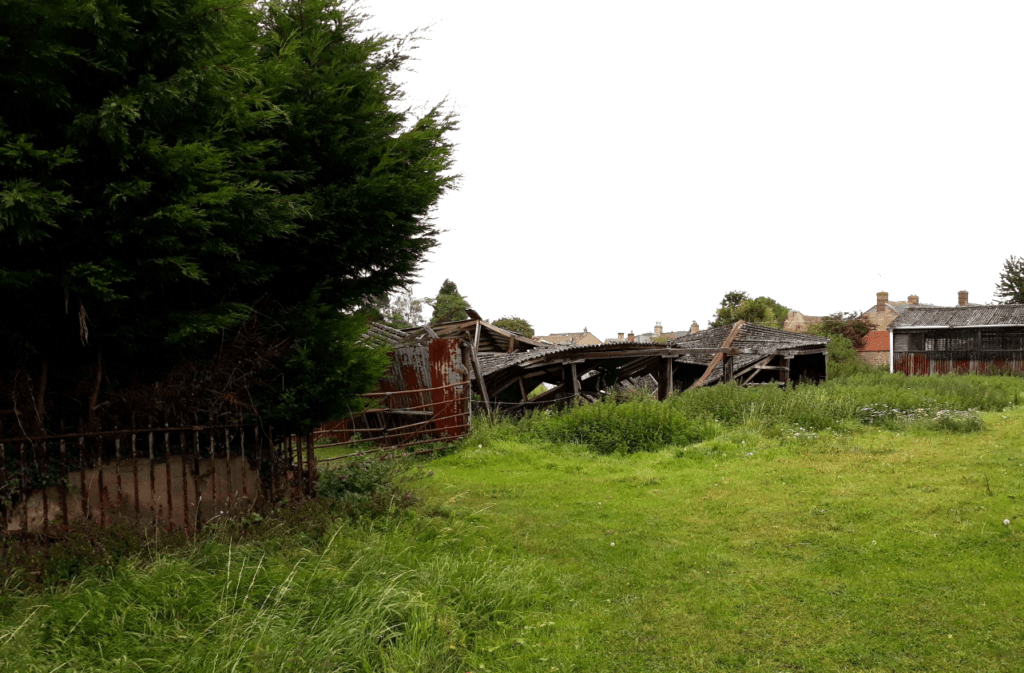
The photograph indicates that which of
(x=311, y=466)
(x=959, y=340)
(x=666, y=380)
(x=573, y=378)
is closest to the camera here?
(x=311, y=466)

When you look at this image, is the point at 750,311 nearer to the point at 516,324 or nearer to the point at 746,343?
the point at 516,324

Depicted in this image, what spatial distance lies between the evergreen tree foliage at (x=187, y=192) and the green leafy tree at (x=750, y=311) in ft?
137

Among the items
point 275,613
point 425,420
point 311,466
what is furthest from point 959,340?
point 275,613

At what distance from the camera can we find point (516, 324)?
4956 centimetres

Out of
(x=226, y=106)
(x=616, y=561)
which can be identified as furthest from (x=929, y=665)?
(x=226, y=106)

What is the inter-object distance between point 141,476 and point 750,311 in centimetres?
4846

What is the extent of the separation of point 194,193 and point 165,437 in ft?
6.15

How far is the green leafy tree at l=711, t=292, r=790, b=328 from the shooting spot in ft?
156

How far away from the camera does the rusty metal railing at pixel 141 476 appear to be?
4.39 m

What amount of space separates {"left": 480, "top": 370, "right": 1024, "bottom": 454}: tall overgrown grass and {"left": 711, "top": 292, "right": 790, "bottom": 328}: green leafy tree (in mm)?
29968

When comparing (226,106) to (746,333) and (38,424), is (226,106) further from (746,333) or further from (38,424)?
(746,333)

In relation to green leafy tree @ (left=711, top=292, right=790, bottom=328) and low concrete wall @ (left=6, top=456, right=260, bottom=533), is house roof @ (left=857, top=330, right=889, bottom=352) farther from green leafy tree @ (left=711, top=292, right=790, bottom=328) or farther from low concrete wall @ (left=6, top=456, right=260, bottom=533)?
low concrete wall @ (left=6, top=456, right=260, bottom=533)

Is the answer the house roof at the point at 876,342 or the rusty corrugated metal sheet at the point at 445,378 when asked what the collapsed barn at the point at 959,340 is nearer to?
the house roof at the point at 876,342

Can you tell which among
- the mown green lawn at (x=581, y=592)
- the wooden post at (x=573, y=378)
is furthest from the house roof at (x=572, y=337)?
the mown green lawn at (x=581, y=592)
